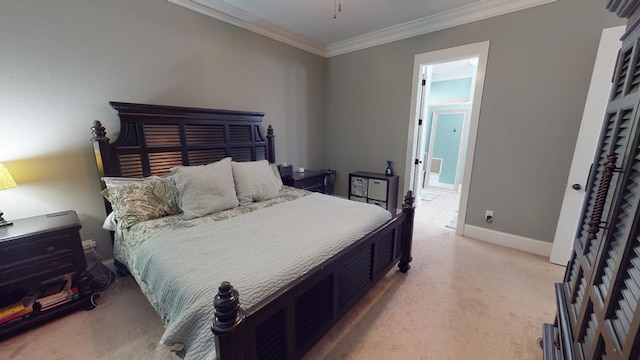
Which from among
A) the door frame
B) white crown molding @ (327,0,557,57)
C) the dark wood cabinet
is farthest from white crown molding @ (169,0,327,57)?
the dark wood cabinet

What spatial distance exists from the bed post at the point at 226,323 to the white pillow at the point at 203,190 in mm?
1315

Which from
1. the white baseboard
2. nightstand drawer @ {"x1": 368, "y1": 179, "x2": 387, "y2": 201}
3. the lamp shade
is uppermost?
the lamp shade

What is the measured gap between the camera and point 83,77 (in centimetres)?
207

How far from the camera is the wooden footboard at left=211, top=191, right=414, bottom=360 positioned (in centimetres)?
90

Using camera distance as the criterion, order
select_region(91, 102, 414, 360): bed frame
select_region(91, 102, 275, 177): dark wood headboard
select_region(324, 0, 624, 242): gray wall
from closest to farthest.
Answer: select_region(91, 102, 414, 360): bed frame → select_region(91, 102, 275, 177): dark wood headboard → select_region(324, 0, 624, 242): gray wall

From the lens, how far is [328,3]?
2.71 m

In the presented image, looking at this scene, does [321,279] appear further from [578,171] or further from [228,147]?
[578,171]

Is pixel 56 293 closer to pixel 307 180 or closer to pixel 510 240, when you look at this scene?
pixel 307 180

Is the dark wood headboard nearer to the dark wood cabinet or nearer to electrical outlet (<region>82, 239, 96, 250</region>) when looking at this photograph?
electrical outlet (<region>82, 239, 96, 250</region>)

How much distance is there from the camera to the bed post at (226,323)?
87 cm

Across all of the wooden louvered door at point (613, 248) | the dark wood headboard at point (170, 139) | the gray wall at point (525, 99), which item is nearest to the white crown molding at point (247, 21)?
the dark wood headboard at point (170, 139)

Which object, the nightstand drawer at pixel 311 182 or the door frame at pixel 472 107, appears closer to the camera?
the door frame at pixel 472 107

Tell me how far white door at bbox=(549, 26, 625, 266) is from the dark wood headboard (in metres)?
3.34

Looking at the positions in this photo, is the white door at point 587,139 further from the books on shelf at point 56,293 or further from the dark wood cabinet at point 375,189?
the books on shelf at point 56,293
